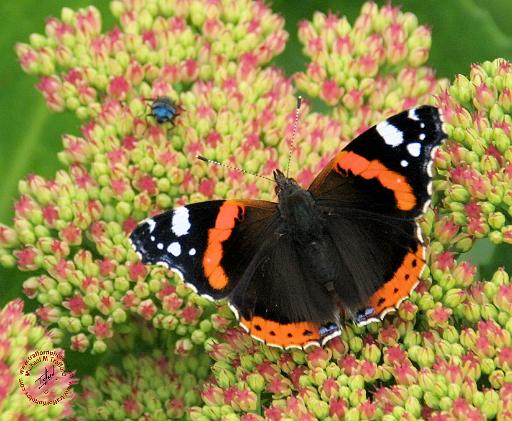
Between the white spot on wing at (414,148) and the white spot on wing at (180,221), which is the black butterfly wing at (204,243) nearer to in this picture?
the white spot on wing at (180,221)

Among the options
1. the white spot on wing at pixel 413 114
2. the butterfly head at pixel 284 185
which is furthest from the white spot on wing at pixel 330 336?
the white spot on wing at pixel 413 114

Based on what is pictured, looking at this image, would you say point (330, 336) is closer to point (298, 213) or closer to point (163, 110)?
point (298, 213)

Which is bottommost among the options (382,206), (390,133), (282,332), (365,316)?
(282,332)

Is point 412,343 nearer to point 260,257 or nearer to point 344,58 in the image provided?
point 260,257

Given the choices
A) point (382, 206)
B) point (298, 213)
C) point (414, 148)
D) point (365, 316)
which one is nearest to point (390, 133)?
point (414, 148)

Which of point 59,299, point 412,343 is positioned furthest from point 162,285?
point 412,343
